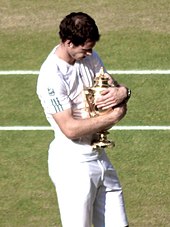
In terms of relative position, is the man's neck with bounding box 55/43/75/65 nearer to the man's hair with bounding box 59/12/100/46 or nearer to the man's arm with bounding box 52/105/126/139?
the man's hair with bounding box 59/12/100/46

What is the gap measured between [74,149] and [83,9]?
790 centimetres

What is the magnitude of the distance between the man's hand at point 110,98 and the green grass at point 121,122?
2.54 m

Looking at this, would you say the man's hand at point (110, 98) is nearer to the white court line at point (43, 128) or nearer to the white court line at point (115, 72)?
the white court line at point (43, 128)

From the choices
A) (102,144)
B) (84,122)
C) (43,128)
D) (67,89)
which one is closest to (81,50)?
(67,89)

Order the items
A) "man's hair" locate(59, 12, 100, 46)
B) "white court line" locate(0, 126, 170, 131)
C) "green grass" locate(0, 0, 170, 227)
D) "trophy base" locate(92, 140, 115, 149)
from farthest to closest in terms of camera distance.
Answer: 1. "white court line" locate(0, 126, 170, 131)
2. "green grass" locate(0, 0, 170, 227)
3. "trophy base" locate(92, 140, 115, 149)
4. "man's hair" locate(59, 12, 100, 46)

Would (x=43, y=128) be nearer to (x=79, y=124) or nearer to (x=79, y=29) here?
(x=79, y=124)

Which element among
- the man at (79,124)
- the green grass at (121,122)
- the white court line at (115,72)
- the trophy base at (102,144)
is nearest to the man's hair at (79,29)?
the man at (79,124)

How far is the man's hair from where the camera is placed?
25.1 feet

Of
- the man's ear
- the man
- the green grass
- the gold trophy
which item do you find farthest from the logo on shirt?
the green grass

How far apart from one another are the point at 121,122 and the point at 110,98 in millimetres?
4465

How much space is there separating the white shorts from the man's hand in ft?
A: 1.92

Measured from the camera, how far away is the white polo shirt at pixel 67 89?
7797 millimetres

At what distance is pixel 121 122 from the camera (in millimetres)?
12266

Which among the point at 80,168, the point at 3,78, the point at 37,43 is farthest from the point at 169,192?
the point at 37,43
